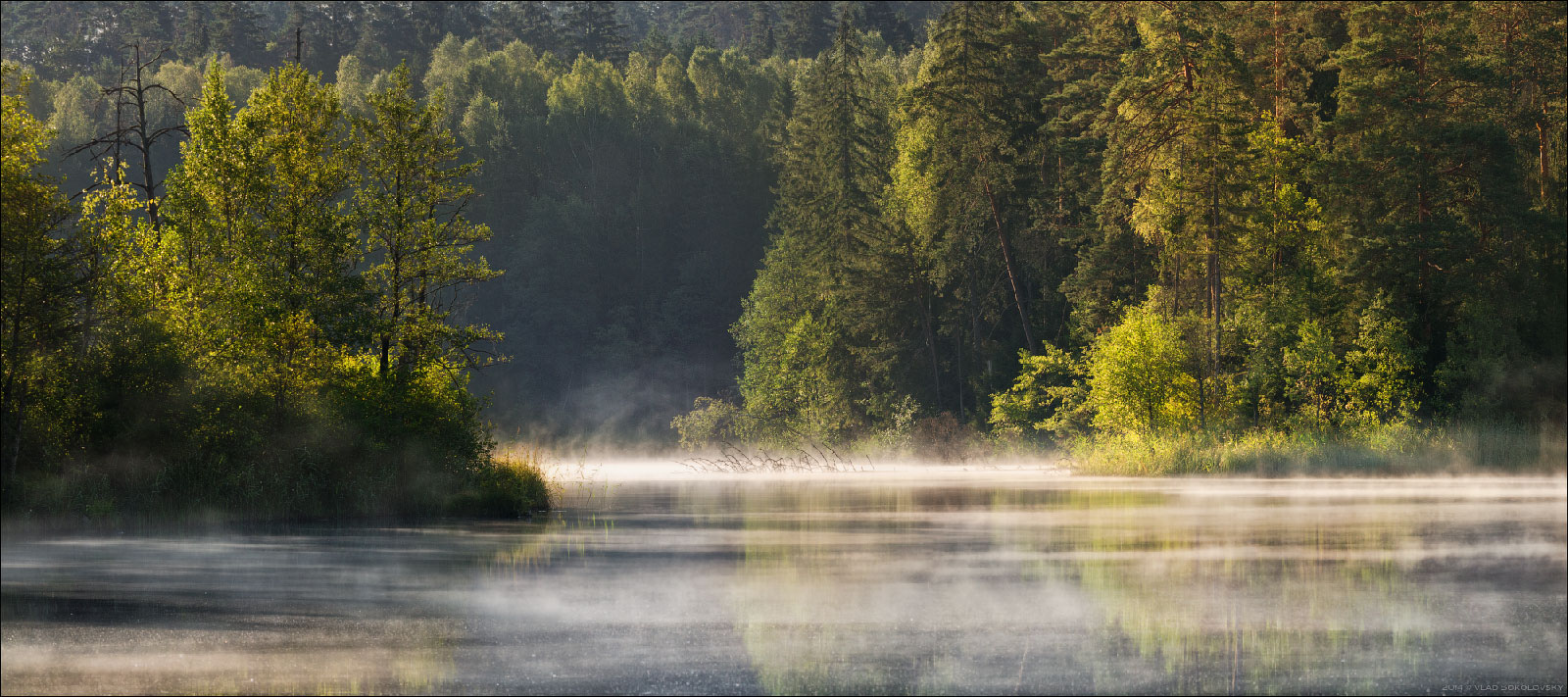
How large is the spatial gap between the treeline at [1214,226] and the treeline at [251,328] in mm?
29534

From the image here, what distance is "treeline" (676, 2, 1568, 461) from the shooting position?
53.0m

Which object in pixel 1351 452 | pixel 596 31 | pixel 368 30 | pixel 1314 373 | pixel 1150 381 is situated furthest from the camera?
pixel 596 31

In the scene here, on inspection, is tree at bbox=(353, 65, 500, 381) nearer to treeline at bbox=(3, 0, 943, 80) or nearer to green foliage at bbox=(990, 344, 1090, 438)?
green foliage at bbox=(990, 344, 1090, 438)

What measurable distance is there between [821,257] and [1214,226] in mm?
26906

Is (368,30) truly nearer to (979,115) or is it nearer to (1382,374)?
(979,115)

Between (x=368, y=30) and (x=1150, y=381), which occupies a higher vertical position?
(x=368, y=30)

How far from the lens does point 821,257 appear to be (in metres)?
79.5

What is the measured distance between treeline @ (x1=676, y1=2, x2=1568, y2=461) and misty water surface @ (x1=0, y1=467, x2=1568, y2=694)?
2562 cm

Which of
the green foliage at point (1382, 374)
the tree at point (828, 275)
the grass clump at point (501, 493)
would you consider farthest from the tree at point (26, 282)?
the tree at point (828, 275)

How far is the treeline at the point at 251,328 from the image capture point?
32000 millimetres

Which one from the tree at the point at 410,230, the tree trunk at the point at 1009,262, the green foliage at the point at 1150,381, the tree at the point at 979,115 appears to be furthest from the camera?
the tree trunk at the point at 1009,262

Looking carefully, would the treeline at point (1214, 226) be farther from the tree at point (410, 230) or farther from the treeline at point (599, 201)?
the tree at point (410, 230)

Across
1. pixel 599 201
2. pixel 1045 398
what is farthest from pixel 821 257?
pixel 599 201

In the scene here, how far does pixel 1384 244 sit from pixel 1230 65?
29.4 ft
